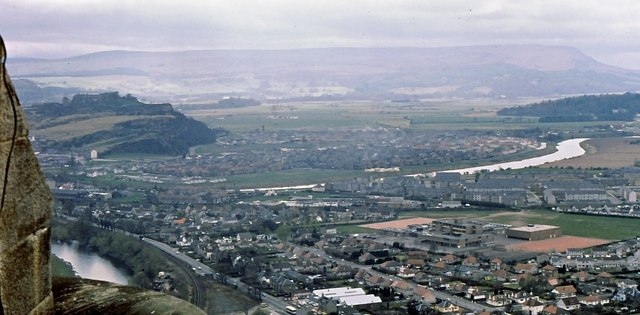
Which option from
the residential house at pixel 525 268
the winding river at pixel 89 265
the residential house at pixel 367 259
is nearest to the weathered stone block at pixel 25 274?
the winding river at pixel 89 265

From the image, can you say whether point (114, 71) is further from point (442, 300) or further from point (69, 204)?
point (442, 300)

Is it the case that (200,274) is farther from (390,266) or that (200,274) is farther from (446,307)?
(446,307)

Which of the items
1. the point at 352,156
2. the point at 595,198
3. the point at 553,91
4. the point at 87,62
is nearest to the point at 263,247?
the point at 595,198

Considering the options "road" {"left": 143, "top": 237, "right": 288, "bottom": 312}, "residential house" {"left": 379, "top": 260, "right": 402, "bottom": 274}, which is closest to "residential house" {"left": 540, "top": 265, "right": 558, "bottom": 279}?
"residential house" {"left": 379, "top": 260, "right": 402, "bottom": 274}

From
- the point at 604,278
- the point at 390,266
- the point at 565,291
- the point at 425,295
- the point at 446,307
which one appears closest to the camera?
the point at 446,307

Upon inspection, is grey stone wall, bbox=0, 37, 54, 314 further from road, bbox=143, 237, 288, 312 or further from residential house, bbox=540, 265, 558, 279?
residential house, bbox=540, 265, 558, 279

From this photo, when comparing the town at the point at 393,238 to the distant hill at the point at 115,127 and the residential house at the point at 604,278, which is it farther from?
the distant hill at the point at 115,127

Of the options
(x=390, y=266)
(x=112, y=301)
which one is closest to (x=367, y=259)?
(x=390, y=266)

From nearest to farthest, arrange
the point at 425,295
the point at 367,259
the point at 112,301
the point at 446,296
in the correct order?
the point at 112,301 < the point at 425,295 < the point at 446,296 < the point at 367,259
